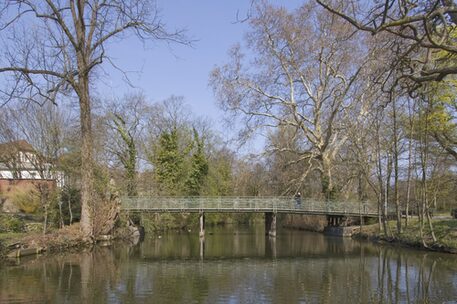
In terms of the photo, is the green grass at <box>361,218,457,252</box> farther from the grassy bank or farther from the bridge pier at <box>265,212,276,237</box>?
the bridge pier at <box>265,212,276,237</box>

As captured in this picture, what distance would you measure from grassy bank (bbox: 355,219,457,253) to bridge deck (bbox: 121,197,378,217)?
10.7 ft

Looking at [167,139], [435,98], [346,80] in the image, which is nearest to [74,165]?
[167,139]

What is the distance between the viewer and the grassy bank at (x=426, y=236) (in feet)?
73.5

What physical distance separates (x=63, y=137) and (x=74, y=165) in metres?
7.30

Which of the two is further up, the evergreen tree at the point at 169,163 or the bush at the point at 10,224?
the evergreen tree at the point at 169,163

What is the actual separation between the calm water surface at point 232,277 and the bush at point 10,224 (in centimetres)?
361

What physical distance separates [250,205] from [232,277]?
19.1 meters

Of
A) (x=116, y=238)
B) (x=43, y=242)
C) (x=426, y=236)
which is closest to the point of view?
(x=43, y=242)

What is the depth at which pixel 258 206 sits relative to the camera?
34.9 meters

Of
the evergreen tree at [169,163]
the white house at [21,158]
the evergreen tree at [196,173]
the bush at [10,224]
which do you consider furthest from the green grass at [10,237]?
the evergreen tree at [196,173]

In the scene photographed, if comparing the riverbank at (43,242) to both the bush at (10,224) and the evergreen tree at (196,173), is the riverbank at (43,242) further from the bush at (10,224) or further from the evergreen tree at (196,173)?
the evergreen tree at (196,173)

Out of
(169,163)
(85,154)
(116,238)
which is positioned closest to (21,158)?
(169,163)

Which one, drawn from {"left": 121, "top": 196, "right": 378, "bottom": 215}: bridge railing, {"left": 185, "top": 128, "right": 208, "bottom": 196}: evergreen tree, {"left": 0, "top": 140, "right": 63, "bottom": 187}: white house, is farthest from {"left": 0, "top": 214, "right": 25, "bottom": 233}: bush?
{"left": 185, "top": 128, "right": 208, "bottom": 196}: evergreen tree

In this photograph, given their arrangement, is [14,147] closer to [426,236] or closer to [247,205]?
[247,205]
